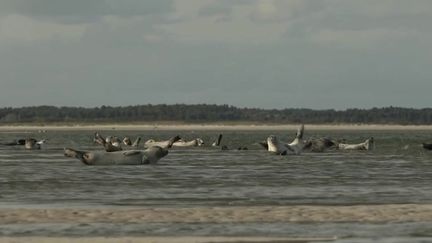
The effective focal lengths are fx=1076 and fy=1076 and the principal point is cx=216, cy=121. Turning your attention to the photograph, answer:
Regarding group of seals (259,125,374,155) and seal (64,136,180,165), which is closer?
seal (64,136,180,165)

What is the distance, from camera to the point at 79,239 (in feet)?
Answer: 54.6

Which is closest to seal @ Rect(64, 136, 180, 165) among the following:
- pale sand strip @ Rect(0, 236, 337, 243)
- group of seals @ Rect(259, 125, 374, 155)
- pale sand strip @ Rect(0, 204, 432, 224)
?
group of seals @ Rect(259, 125, 374, 155)

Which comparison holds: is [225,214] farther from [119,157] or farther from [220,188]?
[119,157]

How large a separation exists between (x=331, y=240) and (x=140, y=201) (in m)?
7.50

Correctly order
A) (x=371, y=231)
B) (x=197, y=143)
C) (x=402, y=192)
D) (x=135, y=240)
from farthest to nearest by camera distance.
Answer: (x=197, y=143), (x=402, y=192), (x=371, y=231), (x=135, y=240)

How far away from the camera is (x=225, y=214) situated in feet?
65.6

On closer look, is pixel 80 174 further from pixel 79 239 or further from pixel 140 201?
pixel 79 239

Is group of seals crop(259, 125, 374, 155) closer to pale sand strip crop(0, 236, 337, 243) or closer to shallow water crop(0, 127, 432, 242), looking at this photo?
shallow water crop(0, 127, 432, 242)

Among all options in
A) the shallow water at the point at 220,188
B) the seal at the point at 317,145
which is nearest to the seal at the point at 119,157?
the shallow water at the point at 220,188

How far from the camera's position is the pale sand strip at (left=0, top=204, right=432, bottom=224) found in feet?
62.8

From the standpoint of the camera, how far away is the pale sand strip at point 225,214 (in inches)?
754

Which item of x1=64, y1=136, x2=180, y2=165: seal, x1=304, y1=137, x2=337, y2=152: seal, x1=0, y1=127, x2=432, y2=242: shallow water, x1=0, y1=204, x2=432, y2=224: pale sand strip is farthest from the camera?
x1=304, y1=137, x2=337, y2=152: seal

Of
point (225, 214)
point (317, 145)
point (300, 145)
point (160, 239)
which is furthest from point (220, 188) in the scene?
point (317, 145)

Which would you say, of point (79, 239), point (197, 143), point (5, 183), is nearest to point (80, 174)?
point (5, 183)
